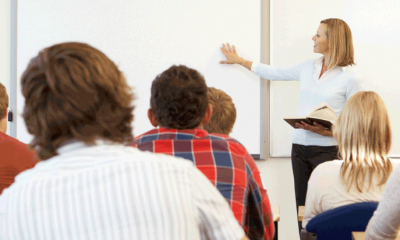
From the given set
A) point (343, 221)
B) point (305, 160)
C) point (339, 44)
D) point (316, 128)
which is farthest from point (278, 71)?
point (343, 221)

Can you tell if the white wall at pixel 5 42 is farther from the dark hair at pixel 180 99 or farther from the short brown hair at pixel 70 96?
the short brown hair at pixel 70 96

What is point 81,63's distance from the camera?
71cm

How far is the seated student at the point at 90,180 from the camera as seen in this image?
0.66 metres

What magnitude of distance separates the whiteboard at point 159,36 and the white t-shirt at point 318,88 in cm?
36

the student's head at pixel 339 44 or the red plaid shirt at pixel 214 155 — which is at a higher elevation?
the student's head at pixel 339 44

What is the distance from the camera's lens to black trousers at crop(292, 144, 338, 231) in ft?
8.43

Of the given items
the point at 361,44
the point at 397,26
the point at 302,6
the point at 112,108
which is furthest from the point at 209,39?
the point at 112,108

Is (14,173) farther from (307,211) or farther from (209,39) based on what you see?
(209,39)

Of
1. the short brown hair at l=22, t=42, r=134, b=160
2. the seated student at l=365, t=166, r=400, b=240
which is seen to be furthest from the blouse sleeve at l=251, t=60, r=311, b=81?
the short brown hair at l=22, t=42, r=134, b=160

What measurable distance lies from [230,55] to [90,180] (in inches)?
95.4

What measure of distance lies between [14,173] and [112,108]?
135 cm

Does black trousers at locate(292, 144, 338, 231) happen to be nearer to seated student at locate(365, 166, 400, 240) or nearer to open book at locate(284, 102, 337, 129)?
open book at locate(284, 102, 337, 129)

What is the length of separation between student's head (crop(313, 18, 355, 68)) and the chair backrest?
1.49m

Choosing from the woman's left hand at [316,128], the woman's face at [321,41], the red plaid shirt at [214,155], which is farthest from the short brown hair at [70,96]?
the woman's face at [321,41]
